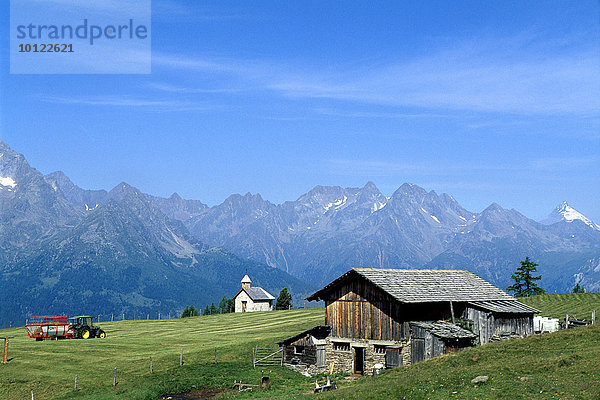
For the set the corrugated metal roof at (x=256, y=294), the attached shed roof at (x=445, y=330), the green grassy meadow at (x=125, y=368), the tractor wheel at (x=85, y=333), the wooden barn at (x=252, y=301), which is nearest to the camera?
the green grassy meadow at (x=125, y=368)

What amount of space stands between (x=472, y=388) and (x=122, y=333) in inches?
2863

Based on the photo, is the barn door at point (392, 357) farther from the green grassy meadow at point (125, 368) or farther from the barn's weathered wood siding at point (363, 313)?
the green grassy meadow at point (125, 368)

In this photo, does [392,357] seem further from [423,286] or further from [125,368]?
[125,368]

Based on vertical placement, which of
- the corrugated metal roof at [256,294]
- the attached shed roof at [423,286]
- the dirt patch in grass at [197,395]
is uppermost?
the attached shed roof at [423,286]

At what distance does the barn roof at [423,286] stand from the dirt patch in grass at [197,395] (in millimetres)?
14390

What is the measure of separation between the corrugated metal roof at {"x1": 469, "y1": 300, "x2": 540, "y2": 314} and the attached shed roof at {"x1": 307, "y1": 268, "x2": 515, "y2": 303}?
1.63ft

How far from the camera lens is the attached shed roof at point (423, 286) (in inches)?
2144

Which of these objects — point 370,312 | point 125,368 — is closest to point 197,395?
point 125,368

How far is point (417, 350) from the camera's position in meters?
52.0

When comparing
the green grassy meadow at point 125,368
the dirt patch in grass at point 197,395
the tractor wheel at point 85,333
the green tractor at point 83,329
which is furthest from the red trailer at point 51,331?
the dirt patch in grass at point 197,395

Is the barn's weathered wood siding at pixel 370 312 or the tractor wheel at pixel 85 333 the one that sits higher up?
the barn's weathered wood siding at pixel 370 312

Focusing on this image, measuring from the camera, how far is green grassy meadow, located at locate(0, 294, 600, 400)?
33781 mm

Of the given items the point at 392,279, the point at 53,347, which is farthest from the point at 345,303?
the point at 53,347

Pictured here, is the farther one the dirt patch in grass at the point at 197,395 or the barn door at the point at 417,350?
the barn door at the point at 417,350
